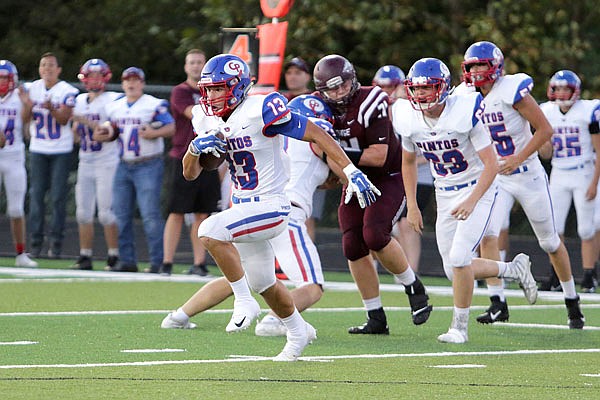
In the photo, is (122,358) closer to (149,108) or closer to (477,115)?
(477,115)

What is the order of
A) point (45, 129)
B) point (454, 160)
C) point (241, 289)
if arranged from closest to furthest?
point (241, 289)
point (454, 160)
point (45, 129)

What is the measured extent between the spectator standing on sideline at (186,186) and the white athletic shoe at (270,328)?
13.3ft

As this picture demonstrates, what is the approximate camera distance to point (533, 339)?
880 cm

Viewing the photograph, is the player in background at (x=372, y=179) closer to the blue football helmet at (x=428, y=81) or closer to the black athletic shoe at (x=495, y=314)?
the blue football helmet at (x=428, y=81)

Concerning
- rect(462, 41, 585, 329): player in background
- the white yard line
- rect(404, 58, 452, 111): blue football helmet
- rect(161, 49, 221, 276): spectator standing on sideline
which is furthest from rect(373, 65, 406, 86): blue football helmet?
the white yard line

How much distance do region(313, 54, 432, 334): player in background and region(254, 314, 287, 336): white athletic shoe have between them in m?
0.54

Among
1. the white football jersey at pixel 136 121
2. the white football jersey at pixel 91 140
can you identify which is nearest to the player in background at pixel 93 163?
the white football jersey at pixel 91 140

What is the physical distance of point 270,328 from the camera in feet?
28.3

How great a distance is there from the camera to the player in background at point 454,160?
838cm

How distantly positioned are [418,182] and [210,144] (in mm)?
5761

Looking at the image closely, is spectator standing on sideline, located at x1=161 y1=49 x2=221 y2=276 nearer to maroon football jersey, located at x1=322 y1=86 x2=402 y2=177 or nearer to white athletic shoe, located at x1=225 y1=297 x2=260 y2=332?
maroon football jersey, located at x1=322 y1=86 x2=402 y2=177

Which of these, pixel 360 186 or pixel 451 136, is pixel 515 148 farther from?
pixel 360 186

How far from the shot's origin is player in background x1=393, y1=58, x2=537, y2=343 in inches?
330

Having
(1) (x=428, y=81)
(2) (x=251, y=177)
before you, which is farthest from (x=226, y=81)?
(1) (x=428, y=81)
